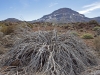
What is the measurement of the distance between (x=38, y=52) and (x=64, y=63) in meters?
1.03

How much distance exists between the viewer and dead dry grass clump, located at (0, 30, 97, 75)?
656cm

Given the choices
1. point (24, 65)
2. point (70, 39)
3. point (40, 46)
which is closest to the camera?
point (24, 65)

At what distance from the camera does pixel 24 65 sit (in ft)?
23.5

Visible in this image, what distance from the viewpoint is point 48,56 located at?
23.6 ft

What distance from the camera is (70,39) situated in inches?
325

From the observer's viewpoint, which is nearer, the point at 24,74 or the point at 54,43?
the point at 24,74

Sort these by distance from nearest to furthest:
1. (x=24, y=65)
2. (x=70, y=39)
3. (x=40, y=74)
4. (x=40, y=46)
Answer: (x=40, y=74) < (x=24, y=65) < (x=40, y=46) < (x=70, y=39)

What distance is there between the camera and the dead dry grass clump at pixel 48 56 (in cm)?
656

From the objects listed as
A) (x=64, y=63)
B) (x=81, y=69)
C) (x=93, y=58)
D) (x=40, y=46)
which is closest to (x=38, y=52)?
(x=40, y=46)

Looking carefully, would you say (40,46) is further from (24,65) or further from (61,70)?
(61,70)

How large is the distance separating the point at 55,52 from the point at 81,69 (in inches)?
42.1

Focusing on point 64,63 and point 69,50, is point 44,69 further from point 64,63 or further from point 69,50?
point 69,50

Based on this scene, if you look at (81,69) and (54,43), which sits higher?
(54,43)

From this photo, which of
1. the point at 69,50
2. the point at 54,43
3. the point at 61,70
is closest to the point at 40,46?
the point at 54,43
